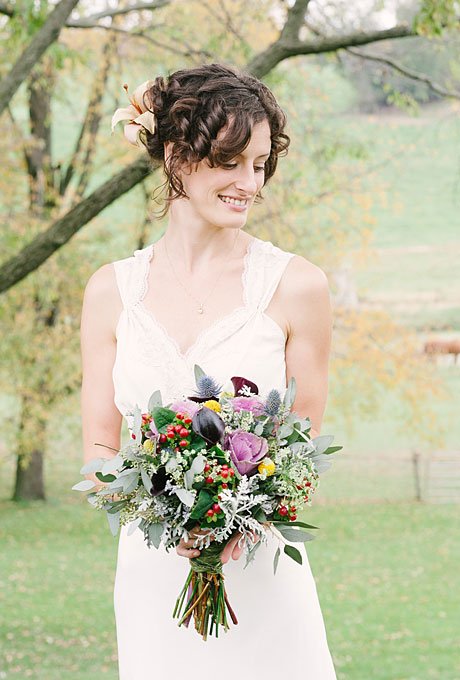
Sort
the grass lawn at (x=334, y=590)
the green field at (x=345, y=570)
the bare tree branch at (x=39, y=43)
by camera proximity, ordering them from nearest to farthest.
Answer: the bare tree branch at (x=39, y=43) → the grass lawn at (x=334, y=590) → the green field at (x=345, y=570)

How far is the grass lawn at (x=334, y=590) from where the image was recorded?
30.0ft

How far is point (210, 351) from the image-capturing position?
2.61 m

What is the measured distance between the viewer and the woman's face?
252 cm

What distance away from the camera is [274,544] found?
2.61m

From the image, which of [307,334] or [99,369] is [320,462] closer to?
[307,334]

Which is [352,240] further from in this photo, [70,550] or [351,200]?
[70,550]

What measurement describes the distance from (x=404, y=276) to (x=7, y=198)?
26.7m

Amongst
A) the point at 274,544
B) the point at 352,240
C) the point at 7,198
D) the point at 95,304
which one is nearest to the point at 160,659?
the point at 274,544

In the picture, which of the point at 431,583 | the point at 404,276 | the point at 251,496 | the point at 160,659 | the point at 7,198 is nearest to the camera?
the point at 251,496

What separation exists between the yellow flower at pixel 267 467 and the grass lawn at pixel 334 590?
6.23m

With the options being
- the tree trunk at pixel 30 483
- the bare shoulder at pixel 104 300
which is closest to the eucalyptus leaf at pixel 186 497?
the bare shoulder at pixel 104 300

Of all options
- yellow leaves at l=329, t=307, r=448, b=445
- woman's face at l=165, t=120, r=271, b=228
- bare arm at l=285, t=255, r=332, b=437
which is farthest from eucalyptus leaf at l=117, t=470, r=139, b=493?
yellow leaves at l=329, t=307, r=448, b=445

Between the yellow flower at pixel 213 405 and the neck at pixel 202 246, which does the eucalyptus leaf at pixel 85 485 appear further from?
the neck at pixel 202 246

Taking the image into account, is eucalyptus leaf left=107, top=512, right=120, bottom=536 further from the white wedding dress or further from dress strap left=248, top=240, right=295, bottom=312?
dress strap left=248, top=240, right=295, bottom=312
